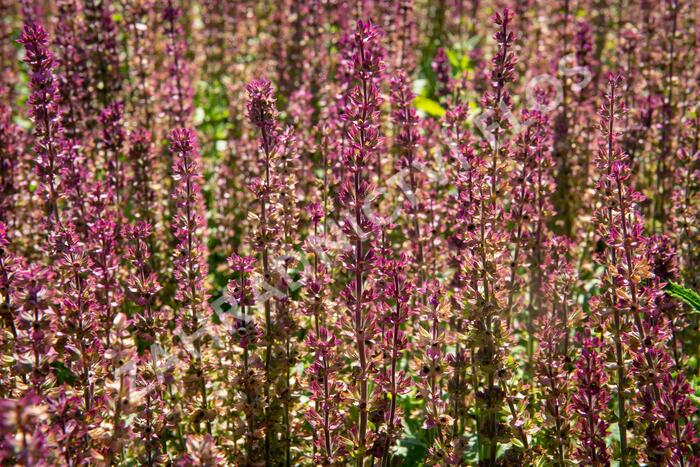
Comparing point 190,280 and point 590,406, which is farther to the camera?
point 190,280

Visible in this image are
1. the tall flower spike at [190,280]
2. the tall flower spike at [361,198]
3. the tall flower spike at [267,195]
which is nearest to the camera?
the tall flower spike at [361,198]

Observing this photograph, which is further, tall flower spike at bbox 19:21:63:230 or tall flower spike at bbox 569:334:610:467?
tall flower spike at bbox 19:21:63:230

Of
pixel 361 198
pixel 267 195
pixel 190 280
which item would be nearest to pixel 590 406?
pixel 361 198

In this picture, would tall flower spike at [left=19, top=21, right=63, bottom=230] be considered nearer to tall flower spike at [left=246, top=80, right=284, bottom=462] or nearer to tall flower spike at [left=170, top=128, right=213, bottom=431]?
tall flower spike at [left=170, top=128, right=213, bottom=431]

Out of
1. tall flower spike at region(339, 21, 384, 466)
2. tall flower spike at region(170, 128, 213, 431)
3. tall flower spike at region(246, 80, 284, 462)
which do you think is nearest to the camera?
tall flower spike at region(339, 21, 384, 466)

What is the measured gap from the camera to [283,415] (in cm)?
403

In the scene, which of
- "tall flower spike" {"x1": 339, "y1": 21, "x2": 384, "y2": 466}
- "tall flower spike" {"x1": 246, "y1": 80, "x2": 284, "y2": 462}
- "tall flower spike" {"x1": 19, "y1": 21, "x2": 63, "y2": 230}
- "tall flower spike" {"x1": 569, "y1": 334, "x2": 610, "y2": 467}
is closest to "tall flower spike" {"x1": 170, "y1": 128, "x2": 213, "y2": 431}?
"tall flower spike" {"x1": 246, "y1": 80, "x2": 284, "y2": 462}

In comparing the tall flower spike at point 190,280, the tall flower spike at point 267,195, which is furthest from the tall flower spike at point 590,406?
the tall flower spike at point 190,280

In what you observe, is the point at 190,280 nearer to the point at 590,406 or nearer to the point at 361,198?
the point at 361,198

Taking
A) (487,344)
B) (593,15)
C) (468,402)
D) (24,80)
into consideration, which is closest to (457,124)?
(487,344)

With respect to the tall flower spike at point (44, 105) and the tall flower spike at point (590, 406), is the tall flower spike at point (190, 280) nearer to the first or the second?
the tall flower spike at point (44, 105)

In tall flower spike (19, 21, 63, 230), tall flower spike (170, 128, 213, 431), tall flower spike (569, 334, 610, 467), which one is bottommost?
tall flower spike (569, 334, 610, 467)

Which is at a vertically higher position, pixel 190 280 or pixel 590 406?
pixel 190 280

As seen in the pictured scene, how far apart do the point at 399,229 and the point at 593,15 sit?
19.0 feet
